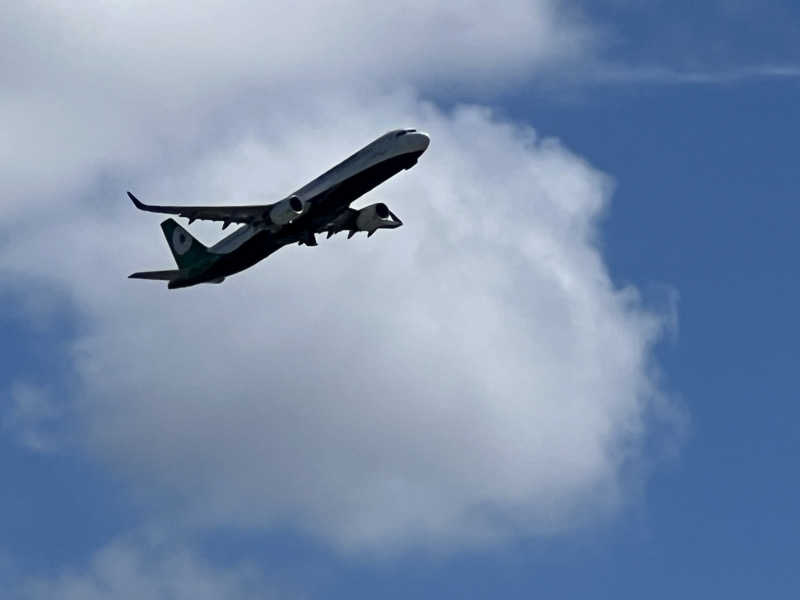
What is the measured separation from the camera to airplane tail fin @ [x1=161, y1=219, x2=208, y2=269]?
14250 centimetres

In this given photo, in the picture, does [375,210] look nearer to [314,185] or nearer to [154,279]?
[314,185]

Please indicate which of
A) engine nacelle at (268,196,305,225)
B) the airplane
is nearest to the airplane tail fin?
the airplane

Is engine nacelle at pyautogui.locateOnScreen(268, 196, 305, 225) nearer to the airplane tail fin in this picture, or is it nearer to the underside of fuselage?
the underside of fuselage

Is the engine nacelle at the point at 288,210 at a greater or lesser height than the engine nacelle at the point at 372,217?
lesser

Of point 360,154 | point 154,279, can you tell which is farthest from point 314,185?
point 154,279

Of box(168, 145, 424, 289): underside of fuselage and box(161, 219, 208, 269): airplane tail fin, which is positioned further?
box(161, 219, 208, 269): airplane tail fin

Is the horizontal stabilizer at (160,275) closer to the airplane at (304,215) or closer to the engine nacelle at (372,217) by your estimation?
the airplane at (304,215)

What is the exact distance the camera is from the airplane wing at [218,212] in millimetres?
133625

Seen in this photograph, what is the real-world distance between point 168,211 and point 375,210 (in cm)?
1516

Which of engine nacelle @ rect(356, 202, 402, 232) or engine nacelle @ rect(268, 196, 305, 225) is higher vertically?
engine nacelle @ rect(356, 202, 402, 232)

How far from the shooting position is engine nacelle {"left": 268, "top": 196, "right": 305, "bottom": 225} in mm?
130750

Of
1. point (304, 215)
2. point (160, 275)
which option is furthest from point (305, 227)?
point (160, 275)

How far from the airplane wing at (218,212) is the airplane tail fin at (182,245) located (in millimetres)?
4688

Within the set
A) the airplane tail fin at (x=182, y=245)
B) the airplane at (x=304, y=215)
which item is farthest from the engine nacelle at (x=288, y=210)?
the airplane tail fin at (x=182, y=245)
